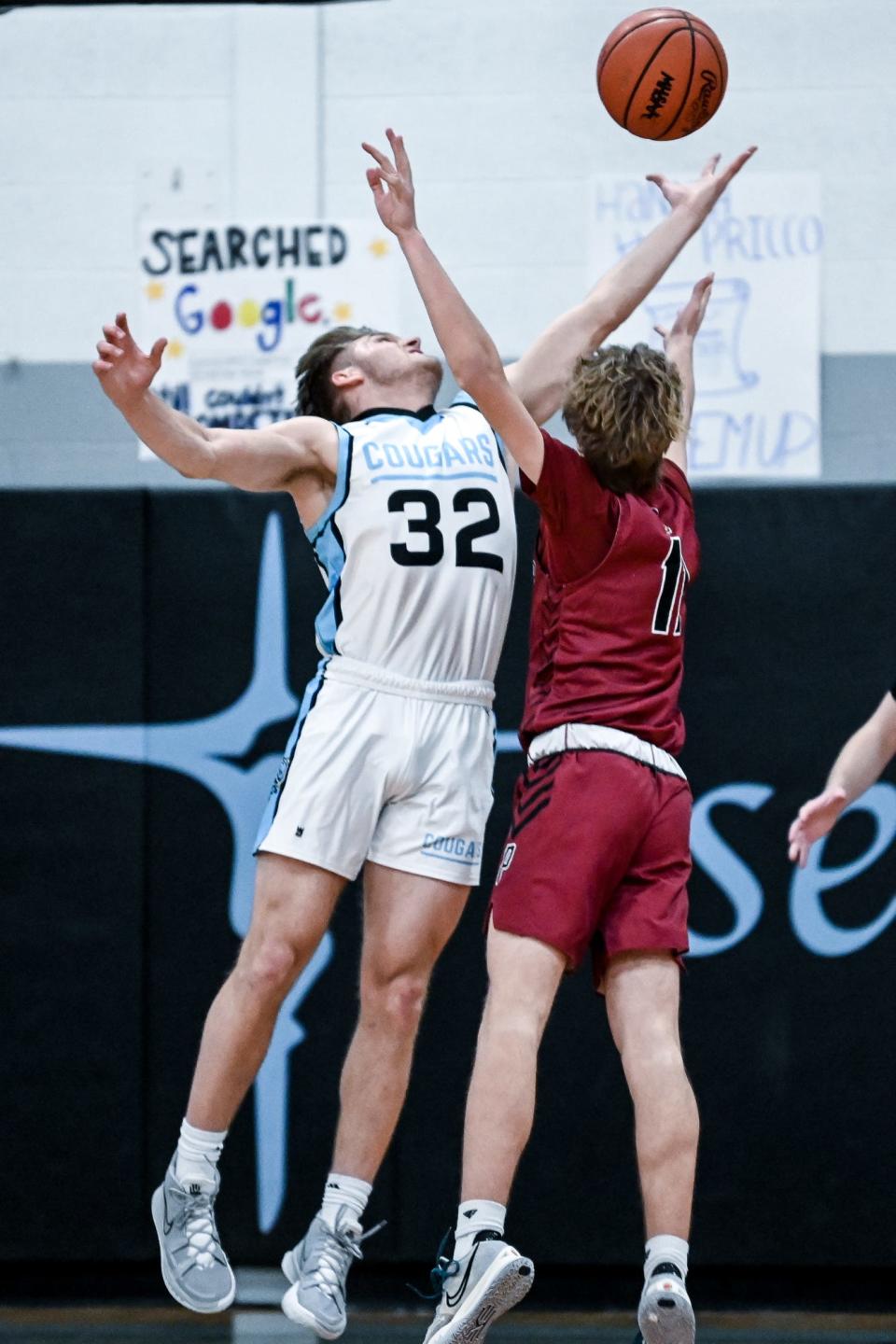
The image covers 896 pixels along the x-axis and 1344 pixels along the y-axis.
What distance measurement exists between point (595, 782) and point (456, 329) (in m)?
0.93

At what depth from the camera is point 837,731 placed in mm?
5180

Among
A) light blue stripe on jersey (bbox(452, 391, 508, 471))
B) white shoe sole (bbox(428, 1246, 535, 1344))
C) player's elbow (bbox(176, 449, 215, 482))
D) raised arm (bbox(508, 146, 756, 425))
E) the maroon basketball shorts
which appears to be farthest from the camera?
light blue stripe on jersey (bbox(452, 391, 508, 471))

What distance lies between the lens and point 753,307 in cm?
661

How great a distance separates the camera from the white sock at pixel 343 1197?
398cm

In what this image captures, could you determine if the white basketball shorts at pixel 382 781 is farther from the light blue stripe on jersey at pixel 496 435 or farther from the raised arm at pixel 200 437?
the light blue stripe on jersey at pixel 496 435

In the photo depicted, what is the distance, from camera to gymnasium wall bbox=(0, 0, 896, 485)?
6625mm

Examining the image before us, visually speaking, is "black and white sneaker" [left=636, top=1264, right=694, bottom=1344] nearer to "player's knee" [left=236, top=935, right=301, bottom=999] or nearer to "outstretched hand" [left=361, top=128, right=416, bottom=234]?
"player's knee" [left=236, top=935, right=301, bottom=999]

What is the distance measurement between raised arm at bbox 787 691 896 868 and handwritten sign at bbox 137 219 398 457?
3372mm

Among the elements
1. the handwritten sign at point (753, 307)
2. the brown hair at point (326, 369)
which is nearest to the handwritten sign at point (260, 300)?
the handwritten sign at point (753, 307)

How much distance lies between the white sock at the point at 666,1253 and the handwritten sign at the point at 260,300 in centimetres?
385

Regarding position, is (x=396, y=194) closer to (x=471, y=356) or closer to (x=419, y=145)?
(x=471, y=356)

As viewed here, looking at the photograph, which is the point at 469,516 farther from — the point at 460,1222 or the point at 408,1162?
the point at 408,1162

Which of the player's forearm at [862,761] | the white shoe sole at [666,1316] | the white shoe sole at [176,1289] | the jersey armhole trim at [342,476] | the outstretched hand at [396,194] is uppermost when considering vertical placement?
the outstretched hand at [396,194]

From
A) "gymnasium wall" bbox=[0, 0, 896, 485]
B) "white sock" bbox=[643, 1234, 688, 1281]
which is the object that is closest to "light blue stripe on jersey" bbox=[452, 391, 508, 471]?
"white sock" bbox=[643, 1234, 688, 1281]
